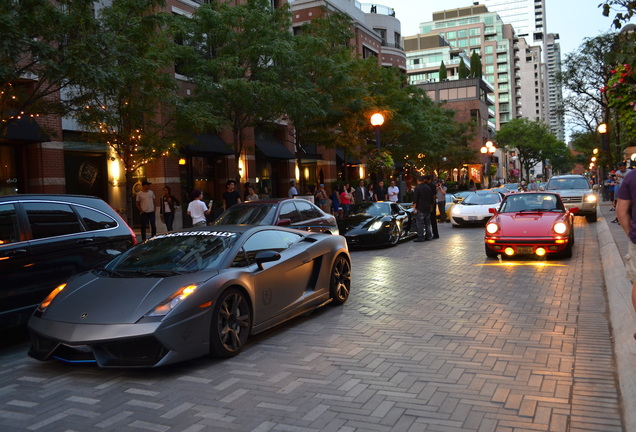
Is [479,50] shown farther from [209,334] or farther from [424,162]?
[209,334]

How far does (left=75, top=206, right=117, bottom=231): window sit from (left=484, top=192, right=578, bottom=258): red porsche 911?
7600mm

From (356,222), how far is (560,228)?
5.86m

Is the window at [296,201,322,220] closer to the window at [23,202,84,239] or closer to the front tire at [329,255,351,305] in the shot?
the front tire at [329,255,351,305]

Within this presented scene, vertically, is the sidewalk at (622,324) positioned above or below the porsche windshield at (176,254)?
below

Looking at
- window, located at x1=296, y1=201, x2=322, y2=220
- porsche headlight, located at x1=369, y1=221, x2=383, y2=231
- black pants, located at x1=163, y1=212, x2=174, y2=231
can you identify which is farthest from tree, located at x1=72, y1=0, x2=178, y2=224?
porsche headlight, located at x1=369, y1=221, x2=383, y2=231

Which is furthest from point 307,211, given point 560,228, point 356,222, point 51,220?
point 51,220

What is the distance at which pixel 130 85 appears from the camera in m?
13.8

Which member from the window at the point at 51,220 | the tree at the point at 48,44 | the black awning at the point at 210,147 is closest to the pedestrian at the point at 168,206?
the black awning at the point at 210,147

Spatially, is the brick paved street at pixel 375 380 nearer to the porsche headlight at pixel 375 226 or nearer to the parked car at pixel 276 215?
the parked car at pixel 276 215

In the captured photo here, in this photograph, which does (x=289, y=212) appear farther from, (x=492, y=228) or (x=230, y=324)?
(x=230, y=324)

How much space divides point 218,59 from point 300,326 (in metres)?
13.1

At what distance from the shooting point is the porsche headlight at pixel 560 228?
11.7 meters

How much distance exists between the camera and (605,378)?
195 inches

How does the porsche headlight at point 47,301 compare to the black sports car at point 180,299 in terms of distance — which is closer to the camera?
the black sports car at point 180,299
